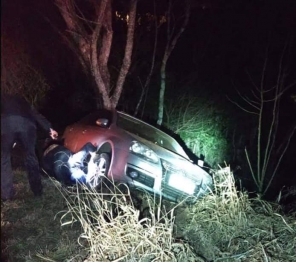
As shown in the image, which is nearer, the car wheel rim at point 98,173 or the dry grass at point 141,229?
the dry grass at point 141,229

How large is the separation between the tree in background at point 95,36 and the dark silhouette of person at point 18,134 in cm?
388

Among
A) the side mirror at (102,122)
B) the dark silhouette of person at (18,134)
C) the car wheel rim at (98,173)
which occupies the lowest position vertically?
the car wheel rim at (98,173)

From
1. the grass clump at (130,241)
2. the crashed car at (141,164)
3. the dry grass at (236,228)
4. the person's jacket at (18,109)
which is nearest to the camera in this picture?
the person's jacket at (18,109)

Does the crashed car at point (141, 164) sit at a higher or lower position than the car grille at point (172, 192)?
higher

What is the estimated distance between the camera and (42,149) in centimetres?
655

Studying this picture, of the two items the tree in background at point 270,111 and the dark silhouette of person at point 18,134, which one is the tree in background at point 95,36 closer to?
the dark silhouette of person at point 18,134

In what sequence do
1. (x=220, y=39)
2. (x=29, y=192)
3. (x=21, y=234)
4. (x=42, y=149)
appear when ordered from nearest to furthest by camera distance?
(x=21, y=234) → (x=29, y=192) → (x=42, y=149) → (x=220, y=39)

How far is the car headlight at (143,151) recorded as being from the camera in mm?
6711

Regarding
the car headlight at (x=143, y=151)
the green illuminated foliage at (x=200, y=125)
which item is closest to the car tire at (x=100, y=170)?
the car headlight at (x=143, y=151)

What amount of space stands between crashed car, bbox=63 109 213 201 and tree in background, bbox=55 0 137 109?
251 cm

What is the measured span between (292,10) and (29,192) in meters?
8.83

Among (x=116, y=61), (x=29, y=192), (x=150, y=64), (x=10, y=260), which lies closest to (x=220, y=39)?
(x=150, y=64)

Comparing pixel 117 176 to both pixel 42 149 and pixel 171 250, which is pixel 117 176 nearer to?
pixel 42 149

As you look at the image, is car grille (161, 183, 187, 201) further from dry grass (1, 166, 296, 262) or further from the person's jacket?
the person's jacket
